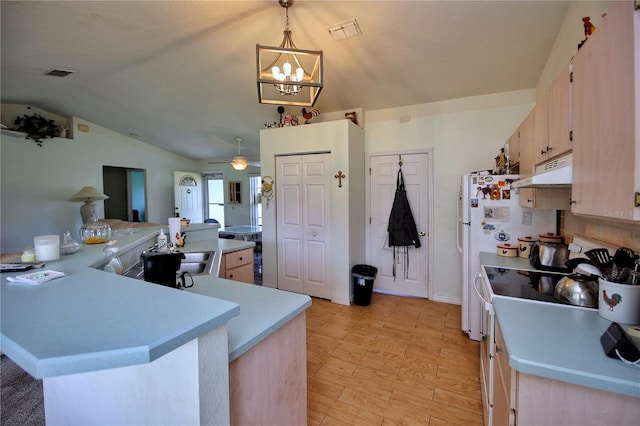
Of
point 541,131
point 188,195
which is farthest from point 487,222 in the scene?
point 188,195

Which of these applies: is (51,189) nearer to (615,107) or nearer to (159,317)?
(159,317)

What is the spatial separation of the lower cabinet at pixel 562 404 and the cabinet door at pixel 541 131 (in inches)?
50.1

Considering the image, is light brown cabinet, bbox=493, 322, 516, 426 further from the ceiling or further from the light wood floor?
the ceiling

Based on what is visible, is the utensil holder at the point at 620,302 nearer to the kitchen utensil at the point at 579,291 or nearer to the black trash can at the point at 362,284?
the kitchen utensil at the point at 579,291

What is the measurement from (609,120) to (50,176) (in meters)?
6.84

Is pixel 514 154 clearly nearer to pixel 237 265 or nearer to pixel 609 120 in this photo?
pixel 609 120

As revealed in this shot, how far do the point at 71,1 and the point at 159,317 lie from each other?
295 cm

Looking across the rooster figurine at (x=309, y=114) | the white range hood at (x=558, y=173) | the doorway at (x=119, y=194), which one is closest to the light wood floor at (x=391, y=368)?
the white range hood at (x=558, y=173)

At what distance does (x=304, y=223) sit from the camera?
397cm

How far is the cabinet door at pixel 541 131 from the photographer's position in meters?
1.68

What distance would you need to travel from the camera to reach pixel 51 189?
4918 mm

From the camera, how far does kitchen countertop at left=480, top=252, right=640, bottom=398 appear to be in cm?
84

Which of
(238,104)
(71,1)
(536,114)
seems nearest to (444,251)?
(536,114)

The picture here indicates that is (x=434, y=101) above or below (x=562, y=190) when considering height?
above
